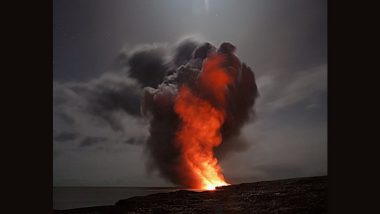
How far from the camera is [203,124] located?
760 centimetres

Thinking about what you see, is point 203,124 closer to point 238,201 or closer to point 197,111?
point 197,111

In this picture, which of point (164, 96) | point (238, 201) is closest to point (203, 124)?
point (164, 96)

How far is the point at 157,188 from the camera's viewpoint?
24.8ft

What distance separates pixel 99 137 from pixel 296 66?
3.31 m

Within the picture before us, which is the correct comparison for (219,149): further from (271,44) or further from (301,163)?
(271,44)

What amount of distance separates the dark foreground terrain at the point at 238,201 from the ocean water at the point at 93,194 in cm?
8

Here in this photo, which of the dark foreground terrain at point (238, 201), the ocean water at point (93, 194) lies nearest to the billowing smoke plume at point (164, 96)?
the dark foreground terrain at point (238, 201)

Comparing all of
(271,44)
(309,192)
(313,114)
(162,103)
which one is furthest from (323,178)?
(162,103)

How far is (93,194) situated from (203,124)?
1996mm

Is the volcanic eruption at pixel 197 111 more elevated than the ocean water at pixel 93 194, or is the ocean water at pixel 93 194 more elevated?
the volcanic eruption at pixel 197 111

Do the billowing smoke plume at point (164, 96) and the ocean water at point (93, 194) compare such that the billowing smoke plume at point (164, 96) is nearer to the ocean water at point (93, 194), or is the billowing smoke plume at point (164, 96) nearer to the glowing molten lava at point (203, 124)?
the glowing molten lava at point (203, 124)

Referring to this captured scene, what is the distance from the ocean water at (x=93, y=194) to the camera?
7395 mm

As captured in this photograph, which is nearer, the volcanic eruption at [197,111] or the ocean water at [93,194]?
the ocean water at [93,194]

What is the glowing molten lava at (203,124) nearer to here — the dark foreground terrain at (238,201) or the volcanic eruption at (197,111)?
the volcanic eruption at (197,111)
